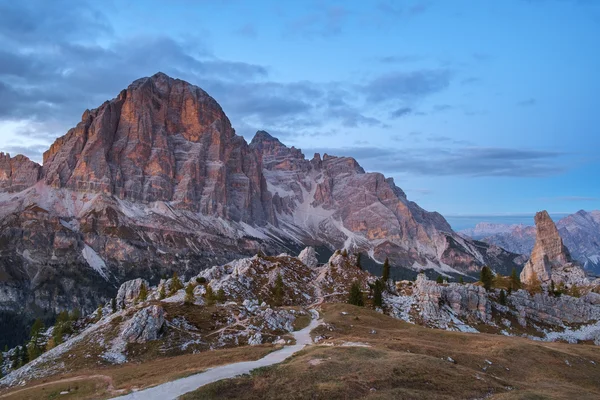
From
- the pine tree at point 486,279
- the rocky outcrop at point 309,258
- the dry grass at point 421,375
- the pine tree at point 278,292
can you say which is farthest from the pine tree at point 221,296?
the pine tree at point 486,279

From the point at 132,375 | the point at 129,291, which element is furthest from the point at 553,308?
the point at 129,291

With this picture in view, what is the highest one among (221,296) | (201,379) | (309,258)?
(309,258)

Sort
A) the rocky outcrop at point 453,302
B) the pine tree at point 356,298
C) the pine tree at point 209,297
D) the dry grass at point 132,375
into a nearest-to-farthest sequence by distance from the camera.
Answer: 1. the dry grass at point 132,375
2. the pine tree at point 209,297
3. the pine tree at point 356,298
4. the rocky outcrop at point 453,302

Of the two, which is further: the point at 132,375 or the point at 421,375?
the point at 132,375

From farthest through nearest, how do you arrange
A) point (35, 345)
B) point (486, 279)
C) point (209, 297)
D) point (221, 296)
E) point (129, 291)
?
1. point (129, 291)
2. point (486, 279)
3. point (35, 345)
4. point (221, 296)
5. point (209, 297)

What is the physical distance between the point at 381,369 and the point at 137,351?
1858 inches

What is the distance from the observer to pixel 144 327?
3196 inches

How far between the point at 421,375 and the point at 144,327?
177ft

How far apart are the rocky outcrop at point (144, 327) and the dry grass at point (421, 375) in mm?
33717

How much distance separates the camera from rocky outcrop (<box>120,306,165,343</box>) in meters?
79.9

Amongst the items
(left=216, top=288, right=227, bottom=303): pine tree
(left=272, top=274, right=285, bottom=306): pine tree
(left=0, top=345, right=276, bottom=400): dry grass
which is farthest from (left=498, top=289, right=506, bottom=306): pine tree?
(left=0, top=345, right=276, bottom=400): dry grass

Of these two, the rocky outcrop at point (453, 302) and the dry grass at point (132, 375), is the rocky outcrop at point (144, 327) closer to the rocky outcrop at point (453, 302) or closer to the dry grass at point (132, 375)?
the dry grass at point (132, 375)

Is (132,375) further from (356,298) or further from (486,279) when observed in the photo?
(486,279)

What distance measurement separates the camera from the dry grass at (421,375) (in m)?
42.5
